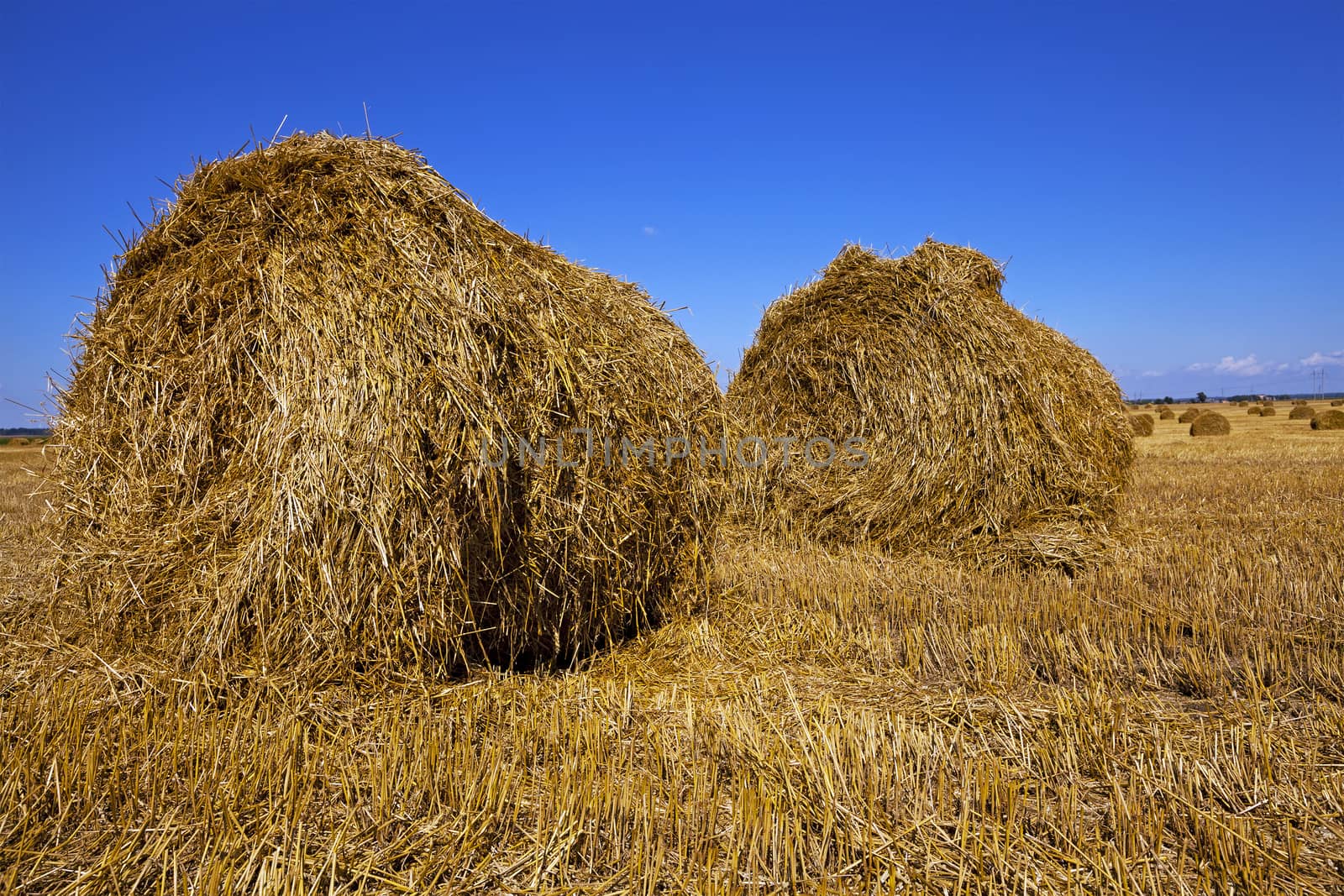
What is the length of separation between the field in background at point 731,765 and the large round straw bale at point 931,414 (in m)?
1.59

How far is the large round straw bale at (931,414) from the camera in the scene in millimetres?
6062

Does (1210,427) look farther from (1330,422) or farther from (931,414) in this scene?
(931,414)

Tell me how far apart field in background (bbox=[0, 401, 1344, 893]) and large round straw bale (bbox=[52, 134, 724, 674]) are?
0.30 metres

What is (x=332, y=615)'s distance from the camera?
10.8 feet

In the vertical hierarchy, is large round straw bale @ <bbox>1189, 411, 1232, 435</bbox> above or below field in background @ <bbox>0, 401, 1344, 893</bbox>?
above

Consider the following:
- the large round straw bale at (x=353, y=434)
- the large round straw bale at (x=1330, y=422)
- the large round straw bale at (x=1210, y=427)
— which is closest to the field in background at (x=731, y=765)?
the large round straw bale at (x=353, y=434)

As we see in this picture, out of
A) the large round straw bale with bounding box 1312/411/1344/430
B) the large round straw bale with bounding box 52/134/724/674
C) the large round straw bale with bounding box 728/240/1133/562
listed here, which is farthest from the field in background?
the large round straw bale with bounding box 1312/411/1344/430

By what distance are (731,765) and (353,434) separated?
1.89m

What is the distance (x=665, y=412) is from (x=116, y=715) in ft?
8.55

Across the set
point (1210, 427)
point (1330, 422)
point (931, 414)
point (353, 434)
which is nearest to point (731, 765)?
point (353, 434)

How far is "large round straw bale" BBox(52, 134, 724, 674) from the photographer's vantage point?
130 inches

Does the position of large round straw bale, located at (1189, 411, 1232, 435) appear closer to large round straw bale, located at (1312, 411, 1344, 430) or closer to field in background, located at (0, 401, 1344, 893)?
large round straw bale, located at (1312, 411, 1344, 430)

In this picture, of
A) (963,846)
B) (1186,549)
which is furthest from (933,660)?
(1186,549)

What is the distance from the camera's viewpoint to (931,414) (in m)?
6.44
